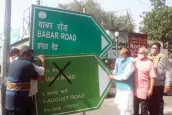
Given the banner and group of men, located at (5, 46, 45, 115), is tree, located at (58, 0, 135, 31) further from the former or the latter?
group of men, located at (5, 46, 45, 115)

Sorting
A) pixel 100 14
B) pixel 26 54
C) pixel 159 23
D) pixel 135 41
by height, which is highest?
pixel 100 14

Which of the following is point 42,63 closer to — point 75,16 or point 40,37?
point 40,37

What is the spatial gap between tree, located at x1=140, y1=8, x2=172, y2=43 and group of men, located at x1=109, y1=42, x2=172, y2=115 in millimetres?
18626

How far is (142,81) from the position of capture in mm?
5852

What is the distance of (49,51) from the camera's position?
4.08m

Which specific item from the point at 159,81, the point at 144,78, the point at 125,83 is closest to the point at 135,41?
the point at 159,81

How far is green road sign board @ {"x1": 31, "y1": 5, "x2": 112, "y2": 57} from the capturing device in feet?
12.9

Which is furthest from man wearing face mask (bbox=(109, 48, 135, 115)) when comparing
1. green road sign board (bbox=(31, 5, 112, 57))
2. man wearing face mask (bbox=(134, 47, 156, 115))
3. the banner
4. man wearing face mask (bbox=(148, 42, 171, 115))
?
the banner

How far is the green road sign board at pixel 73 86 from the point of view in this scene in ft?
13.5

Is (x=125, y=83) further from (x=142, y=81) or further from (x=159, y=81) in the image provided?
(x=159, y=81)

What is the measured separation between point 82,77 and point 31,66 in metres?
0.74

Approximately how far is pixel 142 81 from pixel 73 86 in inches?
76.2

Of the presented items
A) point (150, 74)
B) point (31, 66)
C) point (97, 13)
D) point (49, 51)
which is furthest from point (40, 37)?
point (97, 13)

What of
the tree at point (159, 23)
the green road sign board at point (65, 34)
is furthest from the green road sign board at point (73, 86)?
the tree at point (159, 23)
